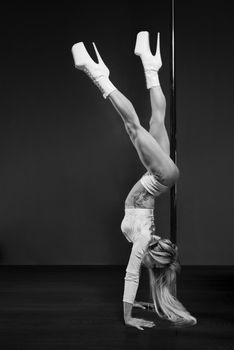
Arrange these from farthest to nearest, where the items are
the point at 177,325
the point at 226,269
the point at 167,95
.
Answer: the point at 167,95
the point at 226,269
the point at 177,325

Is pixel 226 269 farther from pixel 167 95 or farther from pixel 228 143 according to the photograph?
pixel 167 95

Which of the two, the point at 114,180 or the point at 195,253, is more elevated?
the point at 114,180

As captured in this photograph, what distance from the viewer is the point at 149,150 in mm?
3002

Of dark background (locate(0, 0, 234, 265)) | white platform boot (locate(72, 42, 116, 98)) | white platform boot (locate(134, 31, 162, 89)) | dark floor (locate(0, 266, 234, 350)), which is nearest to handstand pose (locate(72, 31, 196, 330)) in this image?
white platform boot (locate(72, 42, 116, 98))

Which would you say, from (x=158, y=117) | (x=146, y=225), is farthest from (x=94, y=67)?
(x=146, y=225)

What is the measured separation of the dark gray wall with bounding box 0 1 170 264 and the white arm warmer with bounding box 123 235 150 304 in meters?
2.54

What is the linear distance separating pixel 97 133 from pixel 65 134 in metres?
0.40

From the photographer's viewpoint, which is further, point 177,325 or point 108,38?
point 108,38

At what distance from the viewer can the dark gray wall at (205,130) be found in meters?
5.47

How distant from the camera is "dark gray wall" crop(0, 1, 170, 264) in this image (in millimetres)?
5574

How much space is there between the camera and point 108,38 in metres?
5.68

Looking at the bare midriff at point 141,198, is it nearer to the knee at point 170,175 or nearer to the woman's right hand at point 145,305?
the knee at point 170,175

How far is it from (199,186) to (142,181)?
2497mm

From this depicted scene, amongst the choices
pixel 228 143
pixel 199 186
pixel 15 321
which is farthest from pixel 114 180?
pixel 15 321
